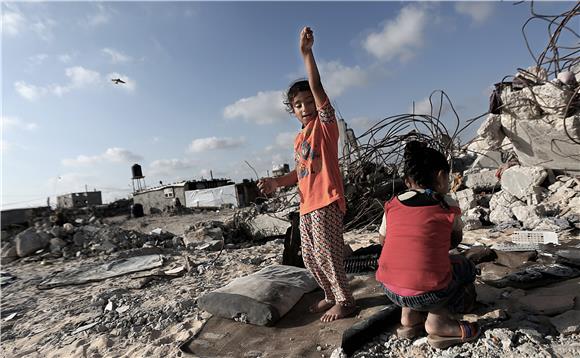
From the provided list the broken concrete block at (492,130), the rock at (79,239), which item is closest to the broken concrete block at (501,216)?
the broken concrete block at (492,130)

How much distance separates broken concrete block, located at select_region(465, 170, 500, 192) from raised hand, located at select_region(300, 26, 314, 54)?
5.36 meters

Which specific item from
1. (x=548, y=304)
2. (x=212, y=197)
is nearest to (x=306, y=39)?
(x=548, y=304)

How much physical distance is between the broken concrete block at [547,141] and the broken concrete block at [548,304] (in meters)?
3.45

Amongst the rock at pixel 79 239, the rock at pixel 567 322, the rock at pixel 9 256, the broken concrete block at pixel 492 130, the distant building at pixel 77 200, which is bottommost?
the rock at pixel 567 322

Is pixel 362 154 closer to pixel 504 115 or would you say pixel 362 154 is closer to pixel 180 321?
pixel 504 115

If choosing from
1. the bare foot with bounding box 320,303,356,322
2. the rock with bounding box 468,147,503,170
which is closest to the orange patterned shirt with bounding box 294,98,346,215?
the bare foot with bounding box 320,303,356,322

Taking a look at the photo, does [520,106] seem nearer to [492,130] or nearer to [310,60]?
[492,130]

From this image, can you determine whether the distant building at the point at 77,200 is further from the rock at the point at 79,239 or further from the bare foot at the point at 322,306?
the bare foot at the point at 322,306

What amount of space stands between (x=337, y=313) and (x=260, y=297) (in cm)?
58

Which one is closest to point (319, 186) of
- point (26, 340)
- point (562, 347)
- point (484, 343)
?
point (484, 343)

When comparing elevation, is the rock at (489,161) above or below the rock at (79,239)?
above

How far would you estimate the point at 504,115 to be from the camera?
204 inches

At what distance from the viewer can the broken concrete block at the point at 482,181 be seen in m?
6.00

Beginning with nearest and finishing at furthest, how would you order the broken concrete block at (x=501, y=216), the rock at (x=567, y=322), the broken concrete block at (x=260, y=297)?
the rock at (x=567, y=322) < the broken concrete block at (x=260, y=297) < the broken concrete block at (x=501, y=216)
